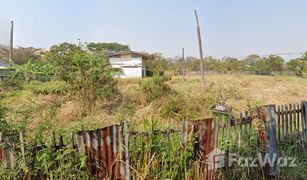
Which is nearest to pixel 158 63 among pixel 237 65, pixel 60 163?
pixel 237 65

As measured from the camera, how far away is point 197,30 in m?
14.8

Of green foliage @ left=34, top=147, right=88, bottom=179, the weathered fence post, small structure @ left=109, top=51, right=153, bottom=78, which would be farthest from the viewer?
small structure @ left=109, top=51, right=153, bottom=78

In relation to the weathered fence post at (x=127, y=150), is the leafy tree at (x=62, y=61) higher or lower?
higher

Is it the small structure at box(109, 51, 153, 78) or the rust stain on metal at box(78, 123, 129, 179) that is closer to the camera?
the rust stain on metal at box(78, 123, 129, 179)

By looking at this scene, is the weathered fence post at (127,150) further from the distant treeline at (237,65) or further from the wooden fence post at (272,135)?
the distant treeline at (237,65)

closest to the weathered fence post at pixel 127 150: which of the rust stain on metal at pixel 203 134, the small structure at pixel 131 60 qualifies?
the rust stain on metal at pixel 203 134

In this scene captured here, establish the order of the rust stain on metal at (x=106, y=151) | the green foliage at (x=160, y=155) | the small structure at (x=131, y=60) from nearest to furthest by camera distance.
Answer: the rust stain on metal at (x=106, y=151) → the green foliage at (x=160, y=155) → the small structure at (x=131, y=60)

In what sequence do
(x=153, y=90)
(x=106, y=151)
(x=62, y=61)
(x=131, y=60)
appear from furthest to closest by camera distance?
(x=131, y=60) → (x=153, y=90) → (x=62, y=61) → (x=106, y=151)

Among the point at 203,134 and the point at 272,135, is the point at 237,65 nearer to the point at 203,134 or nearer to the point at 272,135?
the point at 272,135

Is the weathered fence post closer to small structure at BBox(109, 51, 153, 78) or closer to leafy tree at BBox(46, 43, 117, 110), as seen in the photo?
leafy tree at BBox(46, 43, 117, 110)

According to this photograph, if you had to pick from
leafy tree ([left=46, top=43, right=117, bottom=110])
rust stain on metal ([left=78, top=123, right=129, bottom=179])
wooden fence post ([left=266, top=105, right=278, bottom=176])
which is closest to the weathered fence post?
rust stain on metal ([left=78, top=123, right=129, bottom=179])

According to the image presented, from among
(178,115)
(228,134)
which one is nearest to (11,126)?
(228,134)

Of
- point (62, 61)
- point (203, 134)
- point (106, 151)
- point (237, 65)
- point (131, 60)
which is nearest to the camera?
point (106, 151)

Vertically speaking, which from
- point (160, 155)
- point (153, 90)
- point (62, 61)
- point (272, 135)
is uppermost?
point (62, 61)
